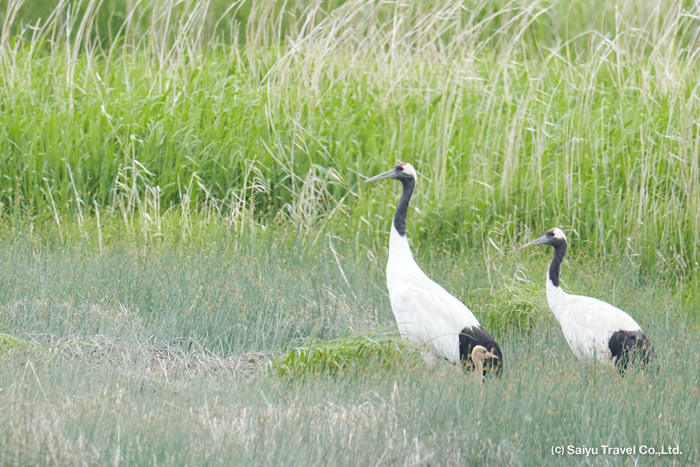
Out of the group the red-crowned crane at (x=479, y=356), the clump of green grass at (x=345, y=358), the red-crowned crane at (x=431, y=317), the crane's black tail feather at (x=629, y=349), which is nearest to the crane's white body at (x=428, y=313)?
the red-crowned crane at (x=431, y=317)

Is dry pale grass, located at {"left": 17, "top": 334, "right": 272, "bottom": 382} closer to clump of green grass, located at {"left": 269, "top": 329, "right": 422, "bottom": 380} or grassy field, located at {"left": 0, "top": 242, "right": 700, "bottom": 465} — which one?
grassy field, located at {"left": 0, "top": 242, "right": 700, "bottom": 465}

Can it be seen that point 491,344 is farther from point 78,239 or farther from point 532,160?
point 78,239

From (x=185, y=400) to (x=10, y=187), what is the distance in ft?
13.9

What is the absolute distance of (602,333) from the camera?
17.1 ft

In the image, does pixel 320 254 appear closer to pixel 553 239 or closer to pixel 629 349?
pixel 553 239

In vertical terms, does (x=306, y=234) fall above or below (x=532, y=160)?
below

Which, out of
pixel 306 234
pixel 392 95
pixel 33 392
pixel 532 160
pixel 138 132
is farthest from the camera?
pixel 392 95

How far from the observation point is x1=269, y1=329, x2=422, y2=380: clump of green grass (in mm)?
4941

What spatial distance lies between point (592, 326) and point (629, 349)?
0.26 metres

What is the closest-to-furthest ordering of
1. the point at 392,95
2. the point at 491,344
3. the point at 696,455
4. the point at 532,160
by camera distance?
the point at 696,455 → the point at 491,344 → the point at 532,160 → the point at 392,95

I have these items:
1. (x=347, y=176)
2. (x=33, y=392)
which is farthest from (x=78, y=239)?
(x=33, y=392)

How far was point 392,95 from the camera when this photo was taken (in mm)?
9164

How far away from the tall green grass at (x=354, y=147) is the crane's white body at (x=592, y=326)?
1.49 metres

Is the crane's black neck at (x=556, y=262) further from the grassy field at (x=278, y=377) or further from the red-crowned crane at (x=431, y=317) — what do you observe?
the red-crowned crane at (x=431, y=317)
